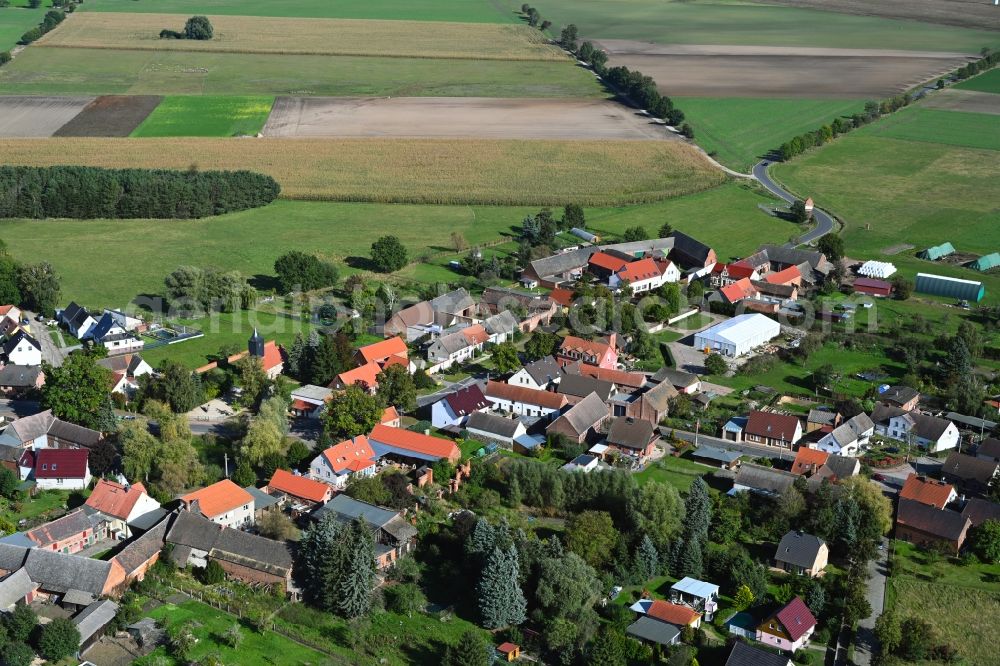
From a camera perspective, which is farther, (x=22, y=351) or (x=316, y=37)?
(x=316, y=37)

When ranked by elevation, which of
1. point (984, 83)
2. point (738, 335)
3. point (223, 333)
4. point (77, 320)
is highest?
point (984, 83)

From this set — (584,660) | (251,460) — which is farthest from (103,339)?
(584,660)

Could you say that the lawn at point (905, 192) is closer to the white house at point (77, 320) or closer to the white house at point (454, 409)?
the white house at point (454, 409)

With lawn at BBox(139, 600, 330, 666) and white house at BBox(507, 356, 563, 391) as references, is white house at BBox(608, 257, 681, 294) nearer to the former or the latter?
white house at BBox(507, 356, 563, 391)

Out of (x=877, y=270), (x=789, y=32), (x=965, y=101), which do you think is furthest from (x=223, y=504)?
(x=789, y=32)

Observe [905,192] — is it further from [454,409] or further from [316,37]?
[316,37]

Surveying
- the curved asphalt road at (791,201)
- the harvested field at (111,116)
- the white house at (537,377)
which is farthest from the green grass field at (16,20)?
the white house at (537,377)

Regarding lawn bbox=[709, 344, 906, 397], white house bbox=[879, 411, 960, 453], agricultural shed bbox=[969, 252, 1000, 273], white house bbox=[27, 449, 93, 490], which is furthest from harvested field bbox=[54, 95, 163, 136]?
white house bbox=[879, 411, 960, 453]
